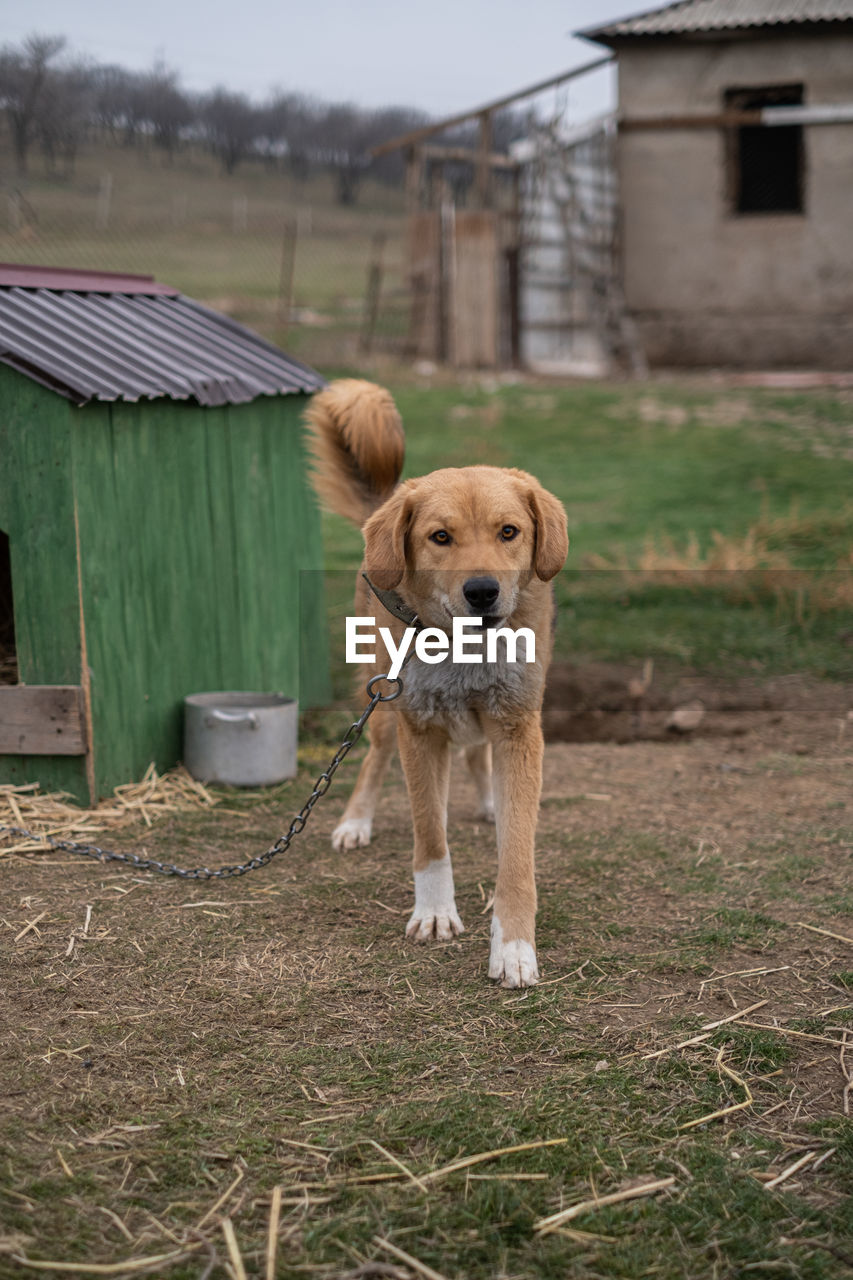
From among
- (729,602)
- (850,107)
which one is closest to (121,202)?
(850,107)

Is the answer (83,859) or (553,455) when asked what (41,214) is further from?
(83,859)

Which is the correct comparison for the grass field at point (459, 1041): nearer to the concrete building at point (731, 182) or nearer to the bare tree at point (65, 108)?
the concrete building at point (731, 182)

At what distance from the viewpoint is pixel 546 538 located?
383cm

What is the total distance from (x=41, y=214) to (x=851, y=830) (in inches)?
816

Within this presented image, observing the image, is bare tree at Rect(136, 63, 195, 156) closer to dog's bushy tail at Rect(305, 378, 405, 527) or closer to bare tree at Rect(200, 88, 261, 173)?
bare tree at Rect(200, 88, 261, 173)

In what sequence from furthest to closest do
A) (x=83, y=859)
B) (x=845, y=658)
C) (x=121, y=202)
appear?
(x=121, y=202) < (x=845, y=658) < (x=83, y=859)

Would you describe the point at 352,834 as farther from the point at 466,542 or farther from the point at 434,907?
the point at 466,542

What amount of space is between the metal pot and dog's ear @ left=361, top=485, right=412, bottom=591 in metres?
1.76

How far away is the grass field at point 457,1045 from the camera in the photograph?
2424mm

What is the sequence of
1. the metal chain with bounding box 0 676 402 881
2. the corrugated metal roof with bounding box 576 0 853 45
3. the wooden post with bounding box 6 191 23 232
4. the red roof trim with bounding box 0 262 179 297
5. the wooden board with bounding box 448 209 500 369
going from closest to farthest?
1. the metal chain with bounding box 0 676 402 881
2. the red roof trim with bounding box 0 262 179 297
3. the corrugated metal roof with bounding box 576 0 853 45
4. the wooden board with bounding box 448 209 500 369
5. the wooden post with bounding box 6 191 23 232

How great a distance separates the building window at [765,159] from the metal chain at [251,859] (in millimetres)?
13198

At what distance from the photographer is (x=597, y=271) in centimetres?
1622

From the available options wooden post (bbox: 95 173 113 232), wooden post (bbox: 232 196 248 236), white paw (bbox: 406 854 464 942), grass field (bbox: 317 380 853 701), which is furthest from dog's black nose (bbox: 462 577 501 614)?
wooden post (bbox: 232 196 248 236)

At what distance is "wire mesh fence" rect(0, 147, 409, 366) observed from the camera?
763 inches
